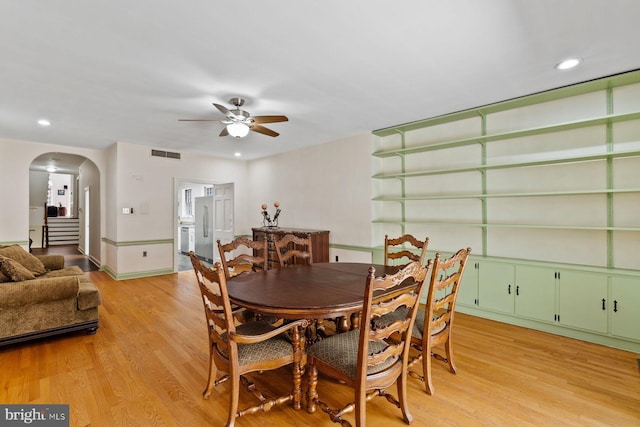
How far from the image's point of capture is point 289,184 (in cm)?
618

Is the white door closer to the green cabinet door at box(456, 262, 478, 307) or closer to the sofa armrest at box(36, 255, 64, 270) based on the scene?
the sofa armrest at box(36, 255, 64, 270)

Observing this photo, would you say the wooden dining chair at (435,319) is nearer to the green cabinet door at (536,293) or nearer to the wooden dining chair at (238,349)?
the wooden dining chair at (238,349)

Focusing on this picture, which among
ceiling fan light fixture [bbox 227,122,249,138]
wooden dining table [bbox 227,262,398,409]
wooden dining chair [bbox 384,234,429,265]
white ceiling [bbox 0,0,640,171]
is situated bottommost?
wooden dining table [bbox 227,262,398,409]

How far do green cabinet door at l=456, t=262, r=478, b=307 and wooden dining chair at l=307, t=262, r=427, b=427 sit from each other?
2.15 m

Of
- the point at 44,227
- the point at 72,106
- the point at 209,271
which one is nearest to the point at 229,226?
the point at 72,106

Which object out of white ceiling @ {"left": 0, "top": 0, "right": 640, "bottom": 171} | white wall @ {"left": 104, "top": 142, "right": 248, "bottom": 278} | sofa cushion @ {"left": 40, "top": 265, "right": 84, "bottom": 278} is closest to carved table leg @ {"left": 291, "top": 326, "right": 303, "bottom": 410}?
white ceiling @ {"left": 0, "top": 0, "right": 640, "bottom": 171}

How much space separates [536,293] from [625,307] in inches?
26.3

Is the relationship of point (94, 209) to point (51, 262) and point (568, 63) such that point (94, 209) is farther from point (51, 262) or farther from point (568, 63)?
point (568, 63)

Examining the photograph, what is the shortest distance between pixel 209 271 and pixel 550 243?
361 centimetres

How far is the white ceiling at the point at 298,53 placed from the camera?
1.90 m

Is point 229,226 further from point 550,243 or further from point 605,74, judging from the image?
point 605,74

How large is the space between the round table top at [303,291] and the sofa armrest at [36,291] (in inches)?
70.7

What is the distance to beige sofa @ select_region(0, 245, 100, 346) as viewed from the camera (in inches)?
107

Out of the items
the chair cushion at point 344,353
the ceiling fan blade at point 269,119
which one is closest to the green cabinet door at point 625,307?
the chair cushion at point 344,353
